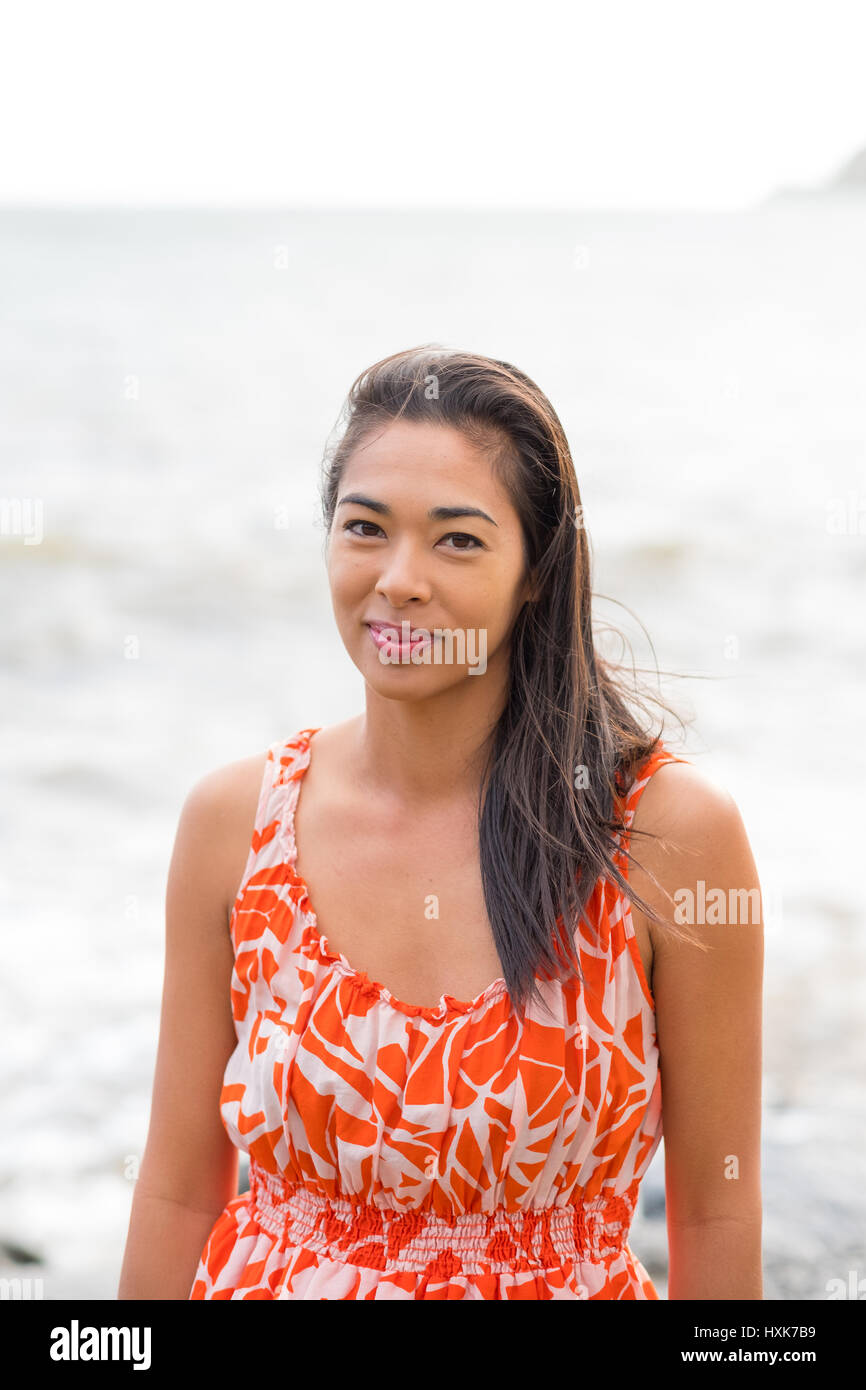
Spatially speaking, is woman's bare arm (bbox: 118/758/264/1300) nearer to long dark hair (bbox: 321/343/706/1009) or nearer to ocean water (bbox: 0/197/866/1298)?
long dark hair (bbox: 321/343/706/1009)

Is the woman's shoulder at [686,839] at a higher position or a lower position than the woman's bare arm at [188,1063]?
higher

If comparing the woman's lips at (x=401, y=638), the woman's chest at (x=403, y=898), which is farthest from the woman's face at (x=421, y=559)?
the woman's chest at (x=403, y=898)

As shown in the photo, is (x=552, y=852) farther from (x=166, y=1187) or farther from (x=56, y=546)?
(x=56, y=546)

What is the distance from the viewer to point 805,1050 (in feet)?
21.1

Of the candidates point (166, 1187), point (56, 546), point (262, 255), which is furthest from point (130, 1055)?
point (262, 255)

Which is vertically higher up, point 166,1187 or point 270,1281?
point 166,1187

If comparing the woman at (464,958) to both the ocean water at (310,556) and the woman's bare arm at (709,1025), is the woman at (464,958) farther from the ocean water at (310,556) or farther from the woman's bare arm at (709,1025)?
the ocean water at (310,556)

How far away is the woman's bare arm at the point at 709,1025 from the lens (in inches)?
91.1

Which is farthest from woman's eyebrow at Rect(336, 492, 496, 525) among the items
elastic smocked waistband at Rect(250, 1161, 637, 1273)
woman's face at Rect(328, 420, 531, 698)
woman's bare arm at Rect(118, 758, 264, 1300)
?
elastic smocked waistband at Rect(250, 1161, 637, 1273)

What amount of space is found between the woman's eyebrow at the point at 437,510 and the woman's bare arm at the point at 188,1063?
655 mm

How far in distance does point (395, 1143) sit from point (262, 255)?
30.5m

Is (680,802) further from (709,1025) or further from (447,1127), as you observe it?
(447,1127)

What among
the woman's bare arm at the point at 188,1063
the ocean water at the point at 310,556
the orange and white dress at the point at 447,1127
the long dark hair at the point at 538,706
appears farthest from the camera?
the ocean water at the point at 310,556

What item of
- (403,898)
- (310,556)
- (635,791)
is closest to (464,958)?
(403,898)
